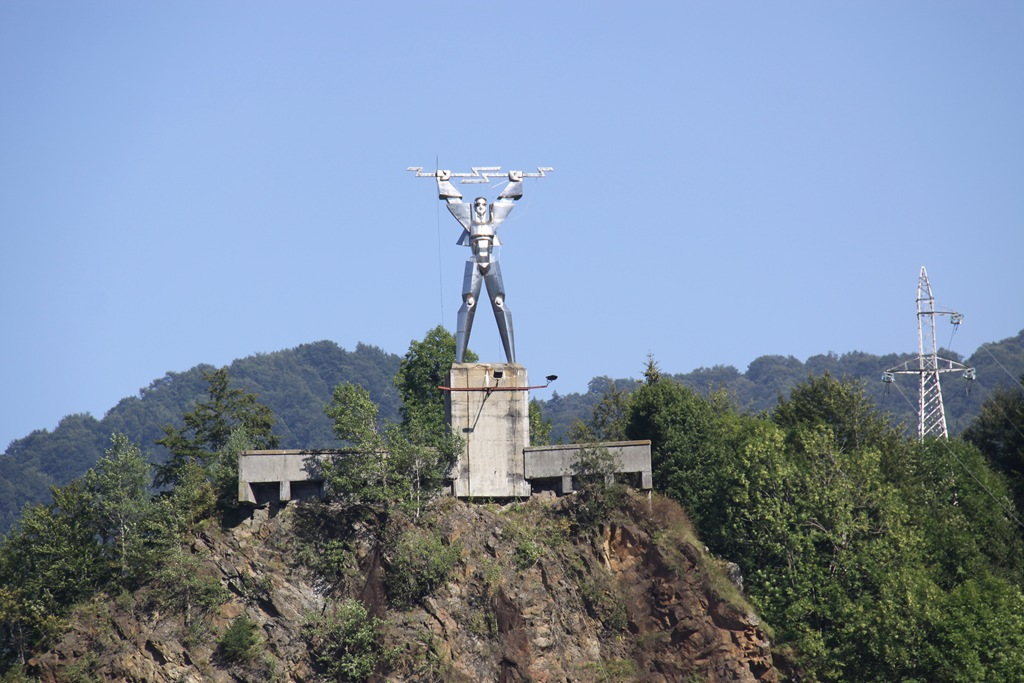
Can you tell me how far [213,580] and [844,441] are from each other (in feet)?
75.7

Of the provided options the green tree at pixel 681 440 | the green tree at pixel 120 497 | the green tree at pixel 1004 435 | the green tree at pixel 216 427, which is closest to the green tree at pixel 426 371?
the green tree at pixel 216 427

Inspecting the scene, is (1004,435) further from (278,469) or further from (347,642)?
(278,469)

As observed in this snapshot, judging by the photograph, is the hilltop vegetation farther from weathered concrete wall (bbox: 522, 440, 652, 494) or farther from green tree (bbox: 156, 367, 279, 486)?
green tree (bbox: 156, 367, 279, 486)

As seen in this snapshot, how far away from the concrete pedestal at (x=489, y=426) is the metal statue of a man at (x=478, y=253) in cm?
109

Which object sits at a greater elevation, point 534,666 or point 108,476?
point 108,476

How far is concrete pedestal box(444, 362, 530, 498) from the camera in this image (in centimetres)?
5944

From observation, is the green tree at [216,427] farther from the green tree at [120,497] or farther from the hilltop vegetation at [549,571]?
the green tree at [120,497]

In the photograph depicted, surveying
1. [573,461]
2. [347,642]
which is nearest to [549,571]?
[573,461]

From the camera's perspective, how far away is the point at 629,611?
187 ft

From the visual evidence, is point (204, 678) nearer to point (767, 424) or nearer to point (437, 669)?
point (437, 669)

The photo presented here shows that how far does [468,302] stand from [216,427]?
43.8ft

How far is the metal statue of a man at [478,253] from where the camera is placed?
60594 millimetres

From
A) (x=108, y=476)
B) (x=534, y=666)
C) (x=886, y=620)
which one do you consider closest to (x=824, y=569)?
(x=886, y=620)

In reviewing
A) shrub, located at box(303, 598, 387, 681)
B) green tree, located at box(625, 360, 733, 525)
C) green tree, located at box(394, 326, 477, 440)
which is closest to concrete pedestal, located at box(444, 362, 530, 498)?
green tree, located at box(625, 360, 733, 525)
